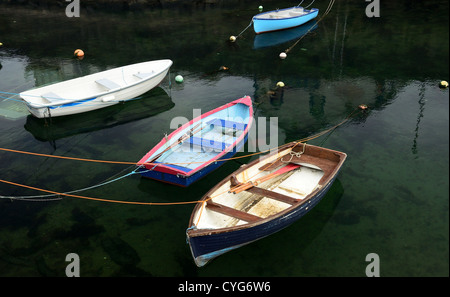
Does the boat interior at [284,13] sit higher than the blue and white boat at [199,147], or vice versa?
the boat interior at [284,13]

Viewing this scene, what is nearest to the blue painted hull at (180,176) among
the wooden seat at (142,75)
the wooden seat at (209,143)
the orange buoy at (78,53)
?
the wooden seat at (209,143)

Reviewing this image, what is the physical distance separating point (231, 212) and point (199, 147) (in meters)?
4.67

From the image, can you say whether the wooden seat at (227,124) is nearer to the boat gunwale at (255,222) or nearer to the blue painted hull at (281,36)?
the boat gunwale at (255,222)

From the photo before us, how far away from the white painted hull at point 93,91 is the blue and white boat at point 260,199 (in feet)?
31.5

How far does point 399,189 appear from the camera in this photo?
14742 millimetres

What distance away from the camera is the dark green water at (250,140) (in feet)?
39.4

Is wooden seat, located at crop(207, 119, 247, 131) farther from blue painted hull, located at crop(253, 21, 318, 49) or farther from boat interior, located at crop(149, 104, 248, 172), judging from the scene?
blue painted hull, located at crop(253, 21, 318, 49)

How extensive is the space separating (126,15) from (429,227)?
3577 centimetres

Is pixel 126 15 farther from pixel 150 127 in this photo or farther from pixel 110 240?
pixel 110 240

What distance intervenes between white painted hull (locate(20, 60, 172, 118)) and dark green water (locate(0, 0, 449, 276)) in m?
0.68

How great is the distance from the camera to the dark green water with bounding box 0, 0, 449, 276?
1202cm

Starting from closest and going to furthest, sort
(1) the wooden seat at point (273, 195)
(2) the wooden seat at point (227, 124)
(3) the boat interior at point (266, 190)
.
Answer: (3) the boat interior at point (266, 190) < (1) the wooden seat at point (273, 195) < (2) the wooden seat at point (227, 124)

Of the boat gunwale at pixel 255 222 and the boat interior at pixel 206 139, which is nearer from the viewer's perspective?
the boat gunwale at pixel 255 222
